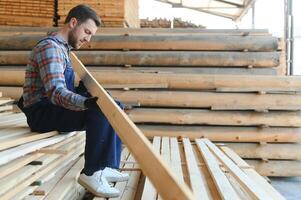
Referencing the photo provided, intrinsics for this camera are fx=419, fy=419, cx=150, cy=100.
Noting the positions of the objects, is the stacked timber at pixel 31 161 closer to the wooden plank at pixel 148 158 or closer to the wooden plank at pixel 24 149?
the wooden plank at pixel 24 149

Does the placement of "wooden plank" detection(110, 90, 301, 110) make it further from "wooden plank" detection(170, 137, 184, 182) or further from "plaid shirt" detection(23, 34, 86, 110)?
"plaid shirt" detection(23, 34, 86, 110)

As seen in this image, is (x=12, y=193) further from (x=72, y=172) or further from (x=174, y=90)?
(x=174, y=90)

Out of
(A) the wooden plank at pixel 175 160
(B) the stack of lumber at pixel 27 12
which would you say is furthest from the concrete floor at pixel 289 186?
(B) the stack of lumber at pixel 27 12

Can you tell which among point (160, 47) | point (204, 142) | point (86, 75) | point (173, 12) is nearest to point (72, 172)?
point (86, 75)

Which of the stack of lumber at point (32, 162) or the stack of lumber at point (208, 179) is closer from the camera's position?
the stack of lumber at point (32, 162)

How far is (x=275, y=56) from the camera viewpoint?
816cm

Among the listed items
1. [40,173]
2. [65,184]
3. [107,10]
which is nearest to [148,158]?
[40,173]

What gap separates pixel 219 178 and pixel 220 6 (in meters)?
24.5

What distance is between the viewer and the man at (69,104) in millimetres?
3463

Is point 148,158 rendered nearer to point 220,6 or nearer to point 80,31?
point 80,31

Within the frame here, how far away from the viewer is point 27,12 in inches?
364

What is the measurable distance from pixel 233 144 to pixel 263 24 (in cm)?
1618

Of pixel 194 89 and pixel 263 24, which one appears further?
pixel 263 24

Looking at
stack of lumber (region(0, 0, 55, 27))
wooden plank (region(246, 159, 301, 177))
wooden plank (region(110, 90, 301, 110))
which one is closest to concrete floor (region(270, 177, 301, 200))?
wooden plank (region(246, 159, 301, 177))
